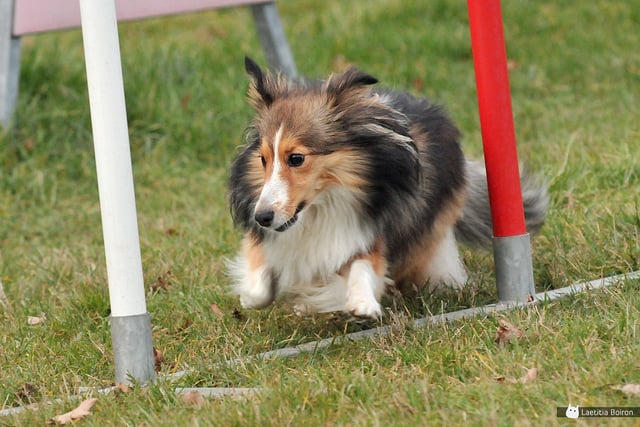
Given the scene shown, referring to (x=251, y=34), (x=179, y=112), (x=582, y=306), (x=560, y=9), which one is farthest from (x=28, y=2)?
(x=560, y=9)

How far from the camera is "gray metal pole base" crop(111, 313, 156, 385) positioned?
3.17m

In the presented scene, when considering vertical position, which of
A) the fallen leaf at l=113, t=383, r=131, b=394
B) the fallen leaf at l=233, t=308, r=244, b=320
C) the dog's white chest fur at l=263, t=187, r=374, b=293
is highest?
the dog's white chest fur at l=263, t=187, r=374, b=293

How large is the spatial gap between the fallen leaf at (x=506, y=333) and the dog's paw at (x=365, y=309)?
0.41 metres

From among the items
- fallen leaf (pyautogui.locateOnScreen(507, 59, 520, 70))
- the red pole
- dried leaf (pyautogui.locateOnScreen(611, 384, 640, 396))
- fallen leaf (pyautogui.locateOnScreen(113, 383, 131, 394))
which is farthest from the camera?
fallen leaf (pyautogui.locateOnScreen(507, 59, 520, 70))

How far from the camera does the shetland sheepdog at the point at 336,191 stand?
3479 mm

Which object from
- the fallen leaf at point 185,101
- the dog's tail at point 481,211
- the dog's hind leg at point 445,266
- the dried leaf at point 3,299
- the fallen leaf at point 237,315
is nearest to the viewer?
the fallen leaf at point 237,315

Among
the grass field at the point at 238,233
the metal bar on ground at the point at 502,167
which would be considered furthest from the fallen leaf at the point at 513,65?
the metal bar on ground at the point at 502,167

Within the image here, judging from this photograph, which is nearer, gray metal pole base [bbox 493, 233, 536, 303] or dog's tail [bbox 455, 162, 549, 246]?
gray metal pole base [bbox 493, 233, 536, 303]

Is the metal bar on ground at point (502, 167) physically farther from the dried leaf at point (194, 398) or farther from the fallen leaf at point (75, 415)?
the fallen leaf at point (75, 415)

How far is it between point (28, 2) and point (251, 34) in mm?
2864

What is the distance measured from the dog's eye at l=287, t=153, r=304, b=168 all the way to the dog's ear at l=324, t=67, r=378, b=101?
297 millimetres

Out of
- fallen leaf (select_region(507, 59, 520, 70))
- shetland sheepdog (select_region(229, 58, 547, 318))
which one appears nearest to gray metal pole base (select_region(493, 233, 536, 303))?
shetland sheepdog (select_region(229, 58, 547, 318))

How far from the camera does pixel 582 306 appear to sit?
3.58 m

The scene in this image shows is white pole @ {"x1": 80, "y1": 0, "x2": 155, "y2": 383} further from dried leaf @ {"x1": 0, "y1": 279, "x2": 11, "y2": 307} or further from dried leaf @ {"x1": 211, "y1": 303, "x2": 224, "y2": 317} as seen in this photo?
dried leaf @ {"x1": 0, "y1": 279, "x2": 11, "y2": 307}
